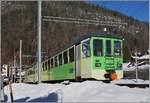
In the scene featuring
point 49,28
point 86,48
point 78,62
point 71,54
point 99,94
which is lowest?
point 99,94

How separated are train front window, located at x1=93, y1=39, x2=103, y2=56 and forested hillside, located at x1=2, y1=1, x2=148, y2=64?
639 cm

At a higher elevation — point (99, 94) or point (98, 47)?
point (98, 47)

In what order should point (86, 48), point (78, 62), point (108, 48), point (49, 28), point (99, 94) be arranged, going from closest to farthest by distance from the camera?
point (99, 94) < point (86, 48) < point (108, 48) < point (78, 62) < point (49, 28)

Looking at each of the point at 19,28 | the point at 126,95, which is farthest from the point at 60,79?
the point at 19,28

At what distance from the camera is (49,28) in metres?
52.3

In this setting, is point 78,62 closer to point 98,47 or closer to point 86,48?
point 86,48

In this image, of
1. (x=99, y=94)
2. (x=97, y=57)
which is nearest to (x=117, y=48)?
(x=97, y=57)

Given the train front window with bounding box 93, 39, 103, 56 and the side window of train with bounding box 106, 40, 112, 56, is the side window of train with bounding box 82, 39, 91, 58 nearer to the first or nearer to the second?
the train front window with bounding box 93, 39, 103, 56

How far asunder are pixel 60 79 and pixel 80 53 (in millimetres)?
4313

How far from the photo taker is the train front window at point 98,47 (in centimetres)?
1972

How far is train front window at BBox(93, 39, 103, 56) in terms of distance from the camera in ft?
64.7

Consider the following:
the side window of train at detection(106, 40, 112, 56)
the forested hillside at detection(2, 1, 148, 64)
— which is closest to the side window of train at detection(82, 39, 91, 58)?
the side window of train at detection(106, 40, 112, 56)

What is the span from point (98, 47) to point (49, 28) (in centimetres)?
3284

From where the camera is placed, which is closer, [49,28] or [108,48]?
[108,48]
